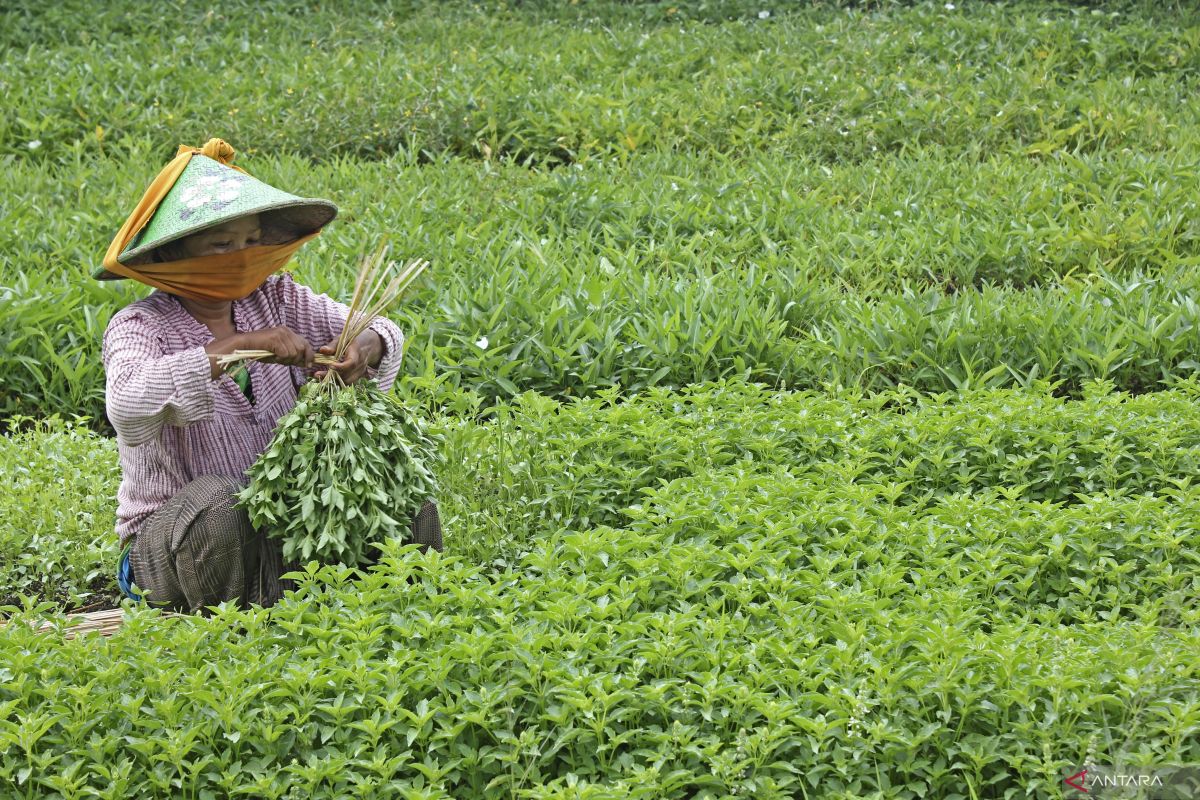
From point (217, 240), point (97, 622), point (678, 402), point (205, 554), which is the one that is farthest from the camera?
point (678, 402)

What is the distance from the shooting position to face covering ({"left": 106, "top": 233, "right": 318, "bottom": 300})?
342cm

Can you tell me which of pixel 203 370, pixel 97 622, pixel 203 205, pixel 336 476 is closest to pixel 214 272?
pixel 203 205

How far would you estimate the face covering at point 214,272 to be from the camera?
3.42 meters

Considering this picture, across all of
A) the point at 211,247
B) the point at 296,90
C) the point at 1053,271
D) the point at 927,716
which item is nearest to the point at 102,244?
the point at 296,90

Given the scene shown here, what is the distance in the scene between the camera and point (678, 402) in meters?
4.55

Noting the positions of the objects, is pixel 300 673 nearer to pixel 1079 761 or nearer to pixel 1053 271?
pixel 1079 761

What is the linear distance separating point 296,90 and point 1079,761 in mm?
7211

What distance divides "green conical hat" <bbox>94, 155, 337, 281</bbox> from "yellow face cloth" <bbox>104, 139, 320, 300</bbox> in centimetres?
2

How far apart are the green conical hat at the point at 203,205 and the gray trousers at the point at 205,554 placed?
1.97 feet

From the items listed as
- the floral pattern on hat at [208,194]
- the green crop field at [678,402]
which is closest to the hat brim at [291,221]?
the floral pattern on hat at [208,194]

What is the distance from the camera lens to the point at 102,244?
6.47 m

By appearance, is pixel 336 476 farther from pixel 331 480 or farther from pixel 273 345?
pixel 273 345

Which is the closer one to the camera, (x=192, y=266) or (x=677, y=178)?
(x=192, y=266)

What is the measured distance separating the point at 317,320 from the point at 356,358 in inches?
11.5
